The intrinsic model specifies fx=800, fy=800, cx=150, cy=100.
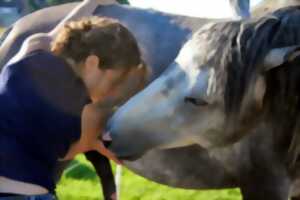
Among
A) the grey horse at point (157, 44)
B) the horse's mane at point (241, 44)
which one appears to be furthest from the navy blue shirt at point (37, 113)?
the grey horse at point (157, 44)

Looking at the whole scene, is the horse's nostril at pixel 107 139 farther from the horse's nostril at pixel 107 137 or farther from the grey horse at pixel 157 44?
the grey horse at pixel 157 44

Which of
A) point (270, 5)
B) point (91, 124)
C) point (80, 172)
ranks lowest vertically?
point (80, 172)

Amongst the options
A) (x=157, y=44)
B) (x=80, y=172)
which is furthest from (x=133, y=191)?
(x=157, y=44)

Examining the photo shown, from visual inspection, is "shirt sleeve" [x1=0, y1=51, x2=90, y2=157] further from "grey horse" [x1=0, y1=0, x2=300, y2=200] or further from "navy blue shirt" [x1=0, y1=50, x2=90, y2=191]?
"grey horse" [x1=0, y1=0, x2=300, y2=200]

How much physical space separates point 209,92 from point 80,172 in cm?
280

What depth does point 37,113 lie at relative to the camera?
231cm

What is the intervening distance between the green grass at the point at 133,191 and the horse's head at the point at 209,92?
6.09ft

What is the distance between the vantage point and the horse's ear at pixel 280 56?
7.81 ft

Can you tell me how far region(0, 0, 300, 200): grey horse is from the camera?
334 centimetres

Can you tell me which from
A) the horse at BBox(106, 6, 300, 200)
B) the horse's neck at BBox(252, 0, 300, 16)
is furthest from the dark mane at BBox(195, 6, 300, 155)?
the horse's neck at BBox(252, 0, 300, 16)

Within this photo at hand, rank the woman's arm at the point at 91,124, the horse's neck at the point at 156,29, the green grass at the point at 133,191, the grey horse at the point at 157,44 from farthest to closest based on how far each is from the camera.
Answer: the green grass at the point at 133,191 → the horse's neck at the point at 156,29 → the grey horse at the point at 157,44 → the woman's arm at the point at 91,124

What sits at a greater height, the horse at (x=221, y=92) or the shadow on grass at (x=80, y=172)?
the horse at (x=221, y=92)

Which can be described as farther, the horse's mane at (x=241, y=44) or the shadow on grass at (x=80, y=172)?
the shadow on grass at (x=80, y=172)

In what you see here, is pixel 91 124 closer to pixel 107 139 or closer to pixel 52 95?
pixel 107 139
